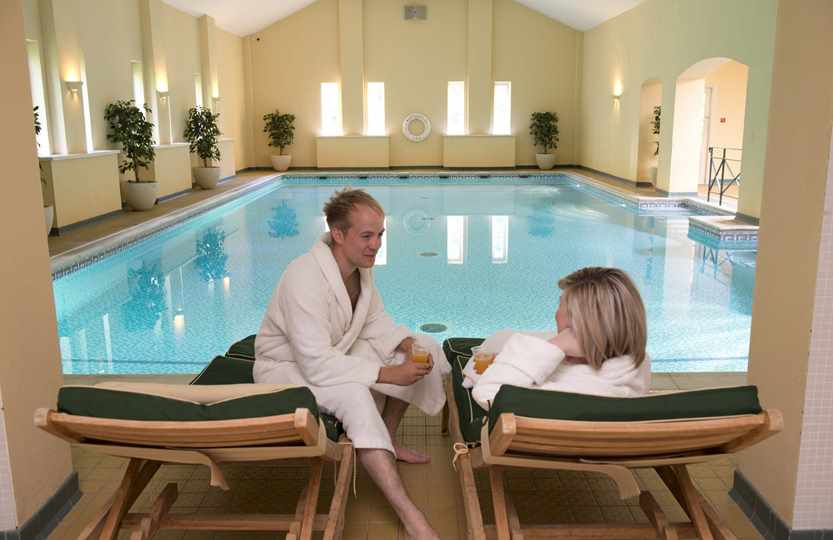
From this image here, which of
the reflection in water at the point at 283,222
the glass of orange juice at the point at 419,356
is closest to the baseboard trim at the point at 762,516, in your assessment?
the glass of orange juice at the point at 419,356

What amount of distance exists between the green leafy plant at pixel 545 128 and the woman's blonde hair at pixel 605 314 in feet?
50.8

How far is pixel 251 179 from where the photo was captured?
15.1 metres

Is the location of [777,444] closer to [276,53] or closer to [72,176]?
[72,176]

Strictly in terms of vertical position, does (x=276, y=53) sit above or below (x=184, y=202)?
above

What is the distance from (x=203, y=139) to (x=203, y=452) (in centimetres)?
1214

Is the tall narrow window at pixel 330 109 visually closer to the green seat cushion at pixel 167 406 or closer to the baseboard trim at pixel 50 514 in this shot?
the baseboard trim at pixel 50 514

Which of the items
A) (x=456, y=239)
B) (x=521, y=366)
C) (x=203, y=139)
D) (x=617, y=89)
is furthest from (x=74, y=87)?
(x=617, y=89)

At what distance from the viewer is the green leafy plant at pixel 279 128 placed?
16953mm

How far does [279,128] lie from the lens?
16969 millimetres

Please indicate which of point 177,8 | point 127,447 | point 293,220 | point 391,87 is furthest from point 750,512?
point 391,87

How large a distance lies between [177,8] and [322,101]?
4993 mm

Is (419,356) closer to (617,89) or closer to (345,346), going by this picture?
(345,346)

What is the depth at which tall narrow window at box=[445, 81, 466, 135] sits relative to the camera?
1752cm

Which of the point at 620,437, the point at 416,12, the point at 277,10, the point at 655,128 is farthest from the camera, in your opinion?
the point at 416,12
